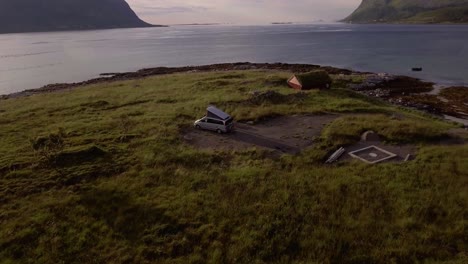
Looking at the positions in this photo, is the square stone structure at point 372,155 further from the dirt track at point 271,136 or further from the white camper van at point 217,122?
the white camper van at point 217,122

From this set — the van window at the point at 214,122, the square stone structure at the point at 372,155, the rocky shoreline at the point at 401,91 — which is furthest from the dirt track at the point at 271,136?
the rocky shoreline at the point at 401,91

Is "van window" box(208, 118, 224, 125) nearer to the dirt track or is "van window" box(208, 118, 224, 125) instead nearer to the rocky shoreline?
the dirt track

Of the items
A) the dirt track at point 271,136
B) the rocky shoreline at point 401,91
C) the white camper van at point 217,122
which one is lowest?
the rocky shoreline at point 401,91

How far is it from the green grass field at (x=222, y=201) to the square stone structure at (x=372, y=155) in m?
1.22

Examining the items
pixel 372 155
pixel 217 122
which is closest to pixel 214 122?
pixel 217 122

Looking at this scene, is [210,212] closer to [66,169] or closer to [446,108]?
[66,169]

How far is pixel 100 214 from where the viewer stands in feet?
56.9

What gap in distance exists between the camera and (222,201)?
18.2m

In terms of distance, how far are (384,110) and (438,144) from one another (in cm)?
1045

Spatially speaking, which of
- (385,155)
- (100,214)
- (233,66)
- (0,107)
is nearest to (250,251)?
(100,214)

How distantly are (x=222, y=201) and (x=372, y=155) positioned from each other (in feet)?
39.8

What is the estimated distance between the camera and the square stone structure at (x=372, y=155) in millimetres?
23180

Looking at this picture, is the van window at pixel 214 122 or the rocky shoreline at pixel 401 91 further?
the rocky shoreline at pixel 401 91

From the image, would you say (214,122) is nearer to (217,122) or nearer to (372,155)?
(217,122)
